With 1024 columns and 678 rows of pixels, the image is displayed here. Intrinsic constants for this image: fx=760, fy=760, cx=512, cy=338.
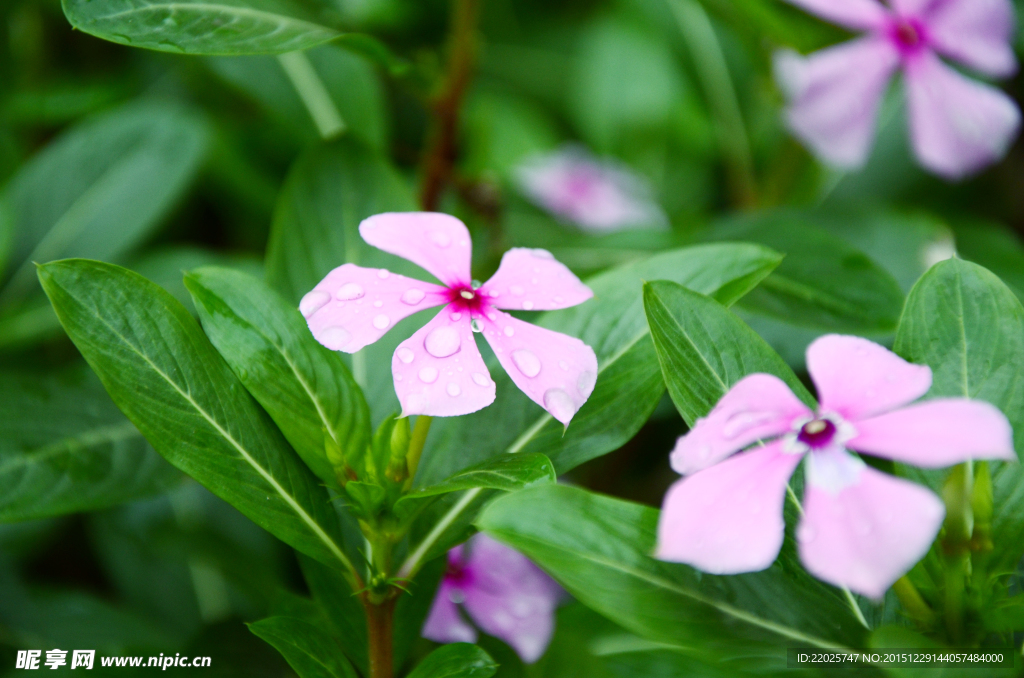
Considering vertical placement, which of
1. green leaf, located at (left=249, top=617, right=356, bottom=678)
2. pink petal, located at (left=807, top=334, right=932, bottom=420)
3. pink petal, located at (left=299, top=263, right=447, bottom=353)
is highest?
pink petal, located at (left=299, top=263, right=447, bottom=353)

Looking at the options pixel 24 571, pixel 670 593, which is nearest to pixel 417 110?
pixel 24 571

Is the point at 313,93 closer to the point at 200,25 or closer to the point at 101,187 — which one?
the point at 101,187

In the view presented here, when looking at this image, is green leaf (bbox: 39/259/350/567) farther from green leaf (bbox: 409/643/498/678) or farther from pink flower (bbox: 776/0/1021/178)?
pink flower (bbox: 776/0/1021/178)

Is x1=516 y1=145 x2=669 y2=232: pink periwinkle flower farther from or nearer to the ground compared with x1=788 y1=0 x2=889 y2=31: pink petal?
farther from the ground

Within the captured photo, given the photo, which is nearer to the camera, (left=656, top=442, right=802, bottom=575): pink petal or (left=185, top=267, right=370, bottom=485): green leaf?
(left=656, top=442, right=802, bottom=575): pink petal

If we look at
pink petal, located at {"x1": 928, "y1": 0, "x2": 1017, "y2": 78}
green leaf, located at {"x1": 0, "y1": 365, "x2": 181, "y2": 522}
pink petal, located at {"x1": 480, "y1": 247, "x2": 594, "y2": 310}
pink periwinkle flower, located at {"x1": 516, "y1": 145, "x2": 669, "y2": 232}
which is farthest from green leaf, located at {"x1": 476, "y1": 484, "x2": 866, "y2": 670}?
pink periwinkle flower, located at {"x1": 516, "y1": 145, "x2": 669, "y2": 232}

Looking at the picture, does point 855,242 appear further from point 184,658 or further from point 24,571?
point 24,571

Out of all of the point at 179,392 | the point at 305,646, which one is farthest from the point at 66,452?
the point at 305,646
